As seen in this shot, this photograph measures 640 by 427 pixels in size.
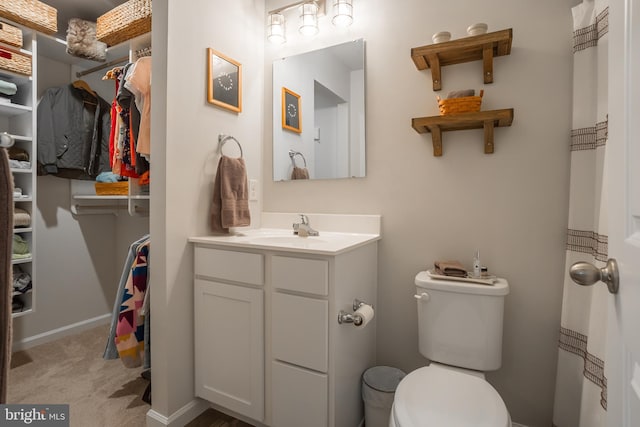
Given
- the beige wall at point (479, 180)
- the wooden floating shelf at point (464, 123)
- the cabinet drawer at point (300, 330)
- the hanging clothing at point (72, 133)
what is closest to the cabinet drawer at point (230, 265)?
the cabinet drawer at point (300, 330)

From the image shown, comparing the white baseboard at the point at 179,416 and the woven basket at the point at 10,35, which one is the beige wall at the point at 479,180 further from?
the woven basket at the point at 10,35

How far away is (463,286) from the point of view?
1.38 metres

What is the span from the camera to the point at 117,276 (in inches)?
117

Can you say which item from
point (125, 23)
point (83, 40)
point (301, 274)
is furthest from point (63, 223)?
point (301, 274)

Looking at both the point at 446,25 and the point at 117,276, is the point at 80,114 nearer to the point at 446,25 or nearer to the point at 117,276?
the point at 117,276

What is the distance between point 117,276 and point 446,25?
318 centimetres

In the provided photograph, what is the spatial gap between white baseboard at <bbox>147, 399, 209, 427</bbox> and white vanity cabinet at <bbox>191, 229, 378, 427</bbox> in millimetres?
98

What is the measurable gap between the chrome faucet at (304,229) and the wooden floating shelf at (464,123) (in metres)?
0.76

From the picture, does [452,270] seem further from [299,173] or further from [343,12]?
[343,12]

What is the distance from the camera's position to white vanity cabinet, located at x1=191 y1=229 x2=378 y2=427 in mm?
1308

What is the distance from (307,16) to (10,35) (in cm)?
179

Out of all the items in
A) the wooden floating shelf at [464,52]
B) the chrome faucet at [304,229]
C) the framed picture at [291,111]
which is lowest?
the chrome faucet at [304,229]

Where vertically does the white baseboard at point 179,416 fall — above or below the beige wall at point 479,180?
below

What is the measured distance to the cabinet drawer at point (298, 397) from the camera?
1313 mm
